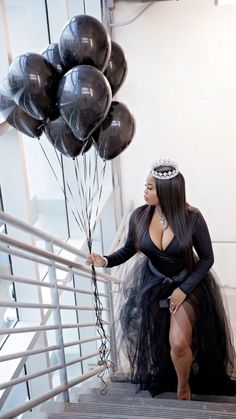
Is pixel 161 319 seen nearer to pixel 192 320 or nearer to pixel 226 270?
pixel 192 320

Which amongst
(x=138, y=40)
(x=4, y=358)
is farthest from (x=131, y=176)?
A: (x=4, y=358)

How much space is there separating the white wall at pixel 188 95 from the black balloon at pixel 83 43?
10.8 feet

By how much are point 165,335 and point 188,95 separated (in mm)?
3265

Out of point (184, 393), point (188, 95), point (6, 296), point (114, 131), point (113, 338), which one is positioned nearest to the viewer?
point (114, 131)

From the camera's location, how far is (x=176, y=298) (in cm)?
312

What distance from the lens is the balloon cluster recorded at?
2.49 meters

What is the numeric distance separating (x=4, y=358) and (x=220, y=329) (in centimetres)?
166

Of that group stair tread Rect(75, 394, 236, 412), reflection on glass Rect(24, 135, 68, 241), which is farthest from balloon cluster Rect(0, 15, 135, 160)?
reflection on glass Rect(24, 135, 68, 241)

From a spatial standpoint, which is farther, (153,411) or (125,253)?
(125,253)

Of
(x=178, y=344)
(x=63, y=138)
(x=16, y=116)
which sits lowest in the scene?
(x=178, y=344)

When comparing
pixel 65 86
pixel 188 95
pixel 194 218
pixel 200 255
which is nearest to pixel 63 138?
pixel 65 86

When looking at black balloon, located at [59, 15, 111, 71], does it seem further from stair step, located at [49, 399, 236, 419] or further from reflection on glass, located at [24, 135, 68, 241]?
reflection on glass, located at [24, 135, 68, 241]

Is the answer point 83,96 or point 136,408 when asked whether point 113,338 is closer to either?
point 136,408

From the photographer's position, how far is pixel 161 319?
3.26 meters
